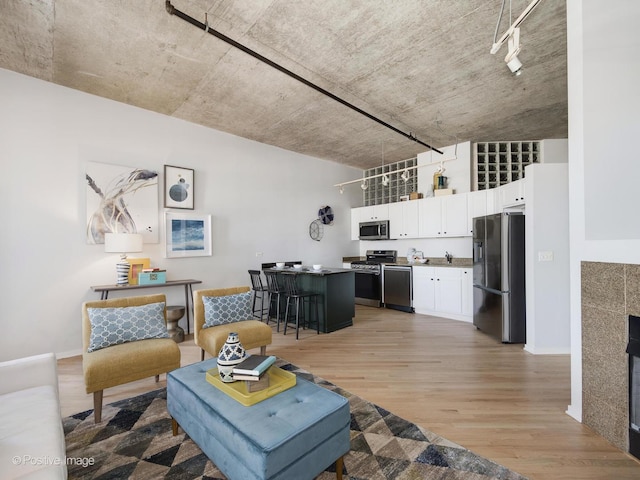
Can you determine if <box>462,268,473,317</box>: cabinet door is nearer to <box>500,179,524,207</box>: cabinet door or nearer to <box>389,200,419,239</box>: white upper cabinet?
<box>500,179,524,207</box>: cabinet door

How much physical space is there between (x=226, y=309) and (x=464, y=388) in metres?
2.40

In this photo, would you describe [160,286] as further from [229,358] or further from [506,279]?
[506,279]

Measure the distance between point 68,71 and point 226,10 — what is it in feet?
6.84

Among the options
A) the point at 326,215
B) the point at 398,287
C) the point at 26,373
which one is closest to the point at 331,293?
the point at 398,287

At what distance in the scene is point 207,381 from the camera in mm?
1797

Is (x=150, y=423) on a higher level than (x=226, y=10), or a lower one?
lower

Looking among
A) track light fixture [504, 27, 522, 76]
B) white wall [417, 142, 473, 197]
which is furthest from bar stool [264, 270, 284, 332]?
track light fixture [504, 27, 522, 76]

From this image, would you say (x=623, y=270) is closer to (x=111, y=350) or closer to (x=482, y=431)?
(x=482, y=431)

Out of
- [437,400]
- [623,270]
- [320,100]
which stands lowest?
[437,400]

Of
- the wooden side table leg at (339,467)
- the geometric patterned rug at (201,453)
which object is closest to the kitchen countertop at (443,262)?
the geometric patterned rug at (201,453)

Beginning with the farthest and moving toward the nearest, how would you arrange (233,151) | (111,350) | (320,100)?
(233,151), (320,100), (111,350)

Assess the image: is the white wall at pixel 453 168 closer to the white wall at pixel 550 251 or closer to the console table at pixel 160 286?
the white wall at pixel 550 251

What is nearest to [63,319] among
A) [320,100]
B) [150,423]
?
[150,423]

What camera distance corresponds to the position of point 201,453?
1.79 meters
